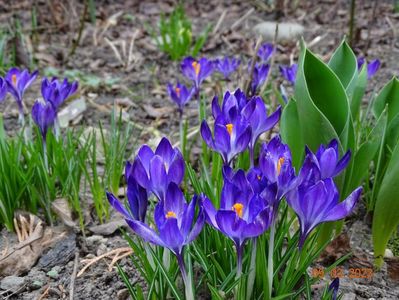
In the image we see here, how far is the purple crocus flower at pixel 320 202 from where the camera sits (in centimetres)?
118

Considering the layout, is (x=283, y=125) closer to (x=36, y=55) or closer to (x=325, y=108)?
(x=325, y=108)

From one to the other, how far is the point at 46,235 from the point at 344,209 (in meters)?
1.22

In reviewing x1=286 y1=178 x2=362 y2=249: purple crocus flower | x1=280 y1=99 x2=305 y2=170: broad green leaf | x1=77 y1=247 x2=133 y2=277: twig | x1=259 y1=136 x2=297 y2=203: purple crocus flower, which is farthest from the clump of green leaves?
x1=286 y1=178 x2=362 y2=249: purple crocus flower

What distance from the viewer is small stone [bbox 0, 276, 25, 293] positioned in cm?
179

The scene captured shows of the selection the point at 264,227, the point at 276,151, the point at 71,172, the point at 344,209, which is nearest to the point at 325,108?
the point at 276,151

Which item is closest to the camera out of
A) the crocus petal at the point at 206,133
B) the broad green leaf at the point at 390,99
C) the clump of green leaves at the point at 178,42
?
the crocus petal at the point at 206,133

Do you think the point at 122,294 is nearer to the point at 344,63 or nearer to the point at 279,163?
the point at 279,163

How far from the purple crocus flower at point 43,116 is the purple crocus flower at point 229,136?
0.78 meters

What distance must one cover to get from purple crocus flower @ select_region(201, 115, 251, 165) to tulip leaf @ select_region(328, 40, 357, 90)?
58 centimetres

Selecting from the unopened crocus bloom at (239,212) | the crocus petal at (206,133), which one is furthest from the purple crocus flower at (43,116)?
the unopened crocus bloom at (239,212)

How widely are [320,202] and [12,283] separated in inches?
43.3

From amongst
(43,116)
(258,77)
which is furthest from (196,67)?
(43,116)

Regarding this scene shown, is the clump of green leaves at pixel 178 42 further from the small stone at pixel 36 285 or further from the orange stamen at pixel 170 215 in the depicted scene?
the orange stamen at pixel 170 215

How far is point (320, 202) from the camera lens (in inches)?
47.0
